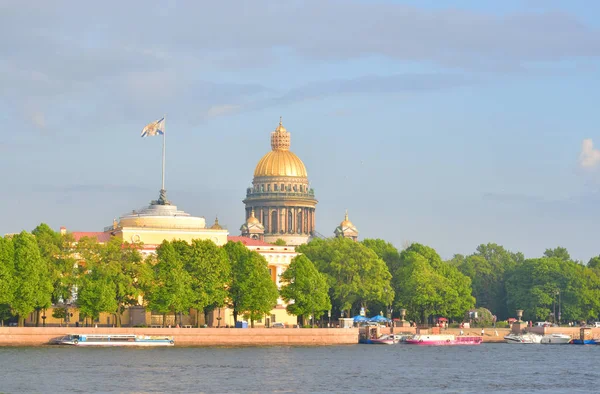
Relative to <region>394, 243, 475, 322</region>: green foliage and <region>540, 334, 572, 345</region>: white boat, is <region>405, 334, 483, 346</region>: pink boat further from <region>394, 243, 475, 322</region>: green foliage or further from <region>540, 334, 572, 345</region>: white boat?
<region>540, 334, 572, 345</region>: white boat

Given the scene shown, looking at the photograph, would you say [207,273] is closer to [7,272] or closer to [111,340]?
[111,340]

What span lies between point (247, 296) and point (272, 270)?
22865 mm

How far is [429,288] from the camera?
516ft

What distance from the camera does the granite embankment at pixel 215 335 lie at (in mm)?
124312

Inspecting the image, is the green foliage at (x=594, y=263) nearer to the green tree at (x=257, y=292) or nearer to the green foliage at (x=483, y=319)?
the green foliage at (x=483, y=319)

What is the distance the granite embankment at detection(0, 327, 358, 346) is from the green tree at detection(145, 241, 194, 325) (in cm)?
223

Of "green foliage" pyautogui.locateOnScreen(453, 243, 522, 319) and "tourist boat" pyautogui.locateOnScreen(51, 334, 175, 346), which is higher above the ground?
"green foliage" pyautogui.locateOnScreen(453, 243, 522, 319)

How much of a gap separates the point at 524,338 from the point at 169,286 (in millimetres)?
44711

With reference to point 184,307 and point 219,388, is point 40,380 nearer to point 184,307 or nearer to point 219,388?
point 219,388

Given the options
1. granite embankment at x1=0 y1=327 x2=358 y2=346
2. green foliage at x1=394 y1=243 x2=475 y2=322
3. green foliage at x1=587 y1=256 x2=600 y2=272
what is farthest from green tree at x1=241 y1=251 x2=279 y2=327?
green foliage at x1=587 y1=256 x2=600 y2=272

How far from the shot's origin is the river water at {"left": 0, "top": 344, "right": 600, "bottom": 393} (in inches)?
3541

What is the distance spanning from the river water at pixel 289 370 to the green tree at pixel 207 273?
816 centimetres

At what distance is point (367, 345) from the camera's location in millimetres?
141625

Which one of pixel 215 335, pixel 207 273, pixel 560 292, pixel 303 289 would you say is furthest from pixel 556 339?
pixel 207 273
